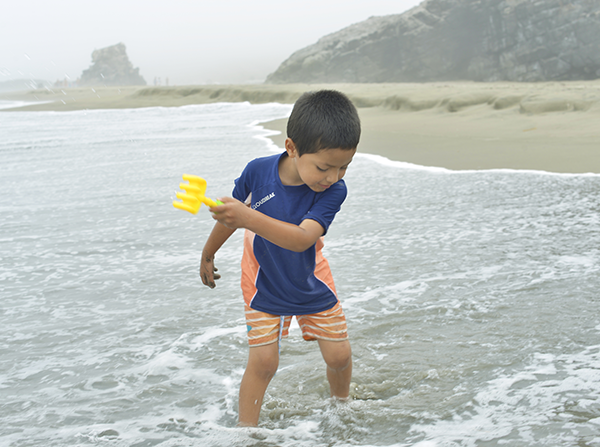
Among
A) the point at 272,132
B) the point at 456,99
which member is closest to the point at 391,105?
the point at 456,99

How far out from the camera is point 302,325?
212cm

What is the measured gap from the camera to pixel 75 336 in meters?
2.88

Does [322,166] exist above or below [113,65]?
below

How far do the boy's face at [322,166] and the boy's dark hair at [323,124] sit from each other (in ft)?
0.06

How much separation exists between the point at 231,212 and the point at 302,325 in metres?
0.69

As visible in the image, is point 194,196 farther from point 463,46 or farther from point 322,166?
point 463,46

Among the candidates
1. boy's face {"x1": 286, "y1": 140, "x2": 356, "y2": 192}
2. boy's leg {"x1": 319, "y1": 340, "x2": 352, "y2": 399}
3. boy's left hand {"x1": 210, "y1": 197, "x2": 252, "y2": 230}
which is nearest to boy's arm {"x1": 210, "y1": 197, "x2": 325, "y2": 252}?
Answer: boy's left hand {"x1": 210, "y1": 197, "x2": 252, "y2": 230}

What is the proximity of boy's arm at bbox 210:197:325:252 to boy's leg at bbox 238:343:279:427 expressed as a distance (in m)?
0.48

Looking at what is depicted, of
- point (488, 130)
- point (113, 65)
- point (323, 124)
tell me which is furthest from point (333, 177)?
point (113, 65)

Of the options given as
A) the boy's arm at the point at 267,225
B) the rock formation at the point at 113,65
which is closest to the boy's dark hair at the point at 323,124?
the boy's arm at the point at 267,225

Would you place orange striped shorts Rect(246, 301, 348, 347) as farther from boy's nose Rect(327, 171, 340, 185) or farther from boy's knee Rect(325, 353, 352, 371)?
boy's nose Rect(327, 171, 340, 185)

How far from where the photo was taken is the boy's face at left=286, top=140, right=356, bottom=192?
5.88 ft

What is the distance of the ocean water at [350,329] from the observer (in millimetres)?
2092

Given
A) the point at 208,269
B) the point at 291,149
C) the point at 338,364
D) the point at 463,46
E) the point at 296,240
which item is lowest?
the point at 338,364
